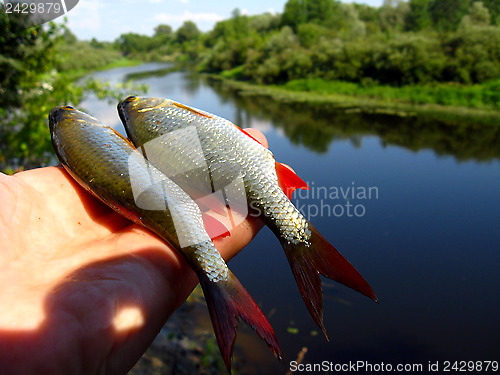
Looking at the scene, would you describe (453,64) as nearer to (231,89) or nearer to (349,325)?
(231,89)

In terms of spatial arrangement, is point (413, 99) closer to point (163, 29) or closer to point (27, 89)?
point (27, 89)

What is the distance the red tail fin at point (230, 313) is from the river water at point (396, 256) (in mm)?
3429

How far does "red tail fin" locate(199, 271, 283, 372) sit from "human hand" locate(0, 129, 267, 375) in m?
0.26

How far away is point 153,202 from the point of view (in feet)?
7.02

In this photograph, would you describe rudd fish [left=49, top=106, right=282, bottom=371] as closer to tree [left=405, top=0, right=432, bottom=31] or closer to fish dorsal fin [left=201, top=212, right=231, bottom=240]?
fish dorsal fin [left=201, top=212, right=231, bottom=240]

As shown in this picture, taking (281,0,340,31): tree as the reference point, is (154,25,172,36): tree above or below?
above

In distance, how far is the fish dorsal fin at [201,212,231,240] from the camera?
2.24 meters

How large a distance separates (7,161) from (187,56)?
7369 centimetres

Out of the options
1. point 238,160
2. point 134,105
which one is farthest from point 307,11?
point 238,160

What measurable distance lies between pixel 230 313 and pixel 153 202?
824 mm

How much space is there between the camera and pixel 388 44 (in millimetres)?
21453

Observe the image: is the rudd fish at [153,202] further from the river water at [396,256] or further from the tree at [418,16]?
the tree at [418,16]

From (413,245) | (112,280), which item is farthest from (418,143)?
(112,280)

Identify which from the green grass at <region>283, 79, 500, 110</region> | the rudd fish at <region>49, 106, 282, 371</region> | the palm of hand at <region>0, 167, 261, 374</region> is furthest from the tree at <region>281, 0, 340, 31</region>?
the palm of hand at <region>0, 167, 261, 374</region>
